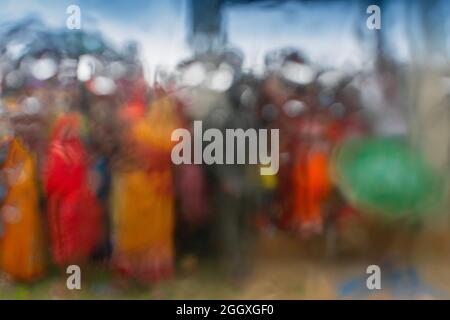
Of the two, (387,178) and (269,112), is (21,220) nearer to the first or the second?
(269,112)

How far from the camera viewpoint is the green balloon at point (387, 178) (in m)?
2.70

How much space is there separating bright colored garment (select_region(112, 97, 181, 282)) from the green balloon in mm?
724

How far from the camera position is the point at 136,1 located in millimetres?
2691

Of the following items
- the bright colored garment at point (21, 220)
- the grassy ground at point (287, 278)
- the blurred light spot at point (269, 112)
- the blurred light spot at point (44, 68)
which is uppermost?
the blurred light spot at point (44, 68)

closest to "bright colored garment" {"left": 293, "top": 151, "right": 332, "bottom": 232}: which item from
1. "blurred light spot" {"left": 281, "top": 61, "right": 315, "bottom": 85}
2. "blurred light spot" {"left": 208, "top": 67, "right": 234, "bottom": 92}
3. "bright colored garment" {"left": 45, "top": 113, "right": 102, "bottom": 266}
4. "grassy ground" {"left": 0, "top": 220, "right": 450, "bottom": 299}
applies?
"grassy ground" {"left": 0, "top": 220, "right": 450, "bottom": 299}

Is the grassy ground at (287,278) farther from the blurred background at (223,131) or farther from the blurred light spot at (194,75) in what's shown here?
the blurred light spot at (194,75)

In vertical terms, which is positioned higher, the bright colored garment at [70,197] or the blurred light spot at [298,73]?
the blurred light spot at [298,73]

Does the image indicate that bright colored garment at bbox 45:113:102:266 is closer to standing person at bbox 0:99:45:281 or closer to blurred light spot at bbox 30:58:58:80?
standing person at bbox 0:99:45:281

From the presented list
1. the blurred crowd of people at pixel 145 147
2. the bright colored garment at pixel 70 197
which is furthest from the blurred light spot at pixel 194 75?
the bright colored garment at pixel 70 197

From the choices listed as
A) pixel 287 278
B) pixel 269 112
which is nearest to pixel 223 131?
pixel 269 112

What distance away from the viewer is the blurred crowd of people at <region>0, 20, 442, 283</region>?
269 cm

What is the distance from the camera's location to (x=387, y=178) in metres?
2.71
